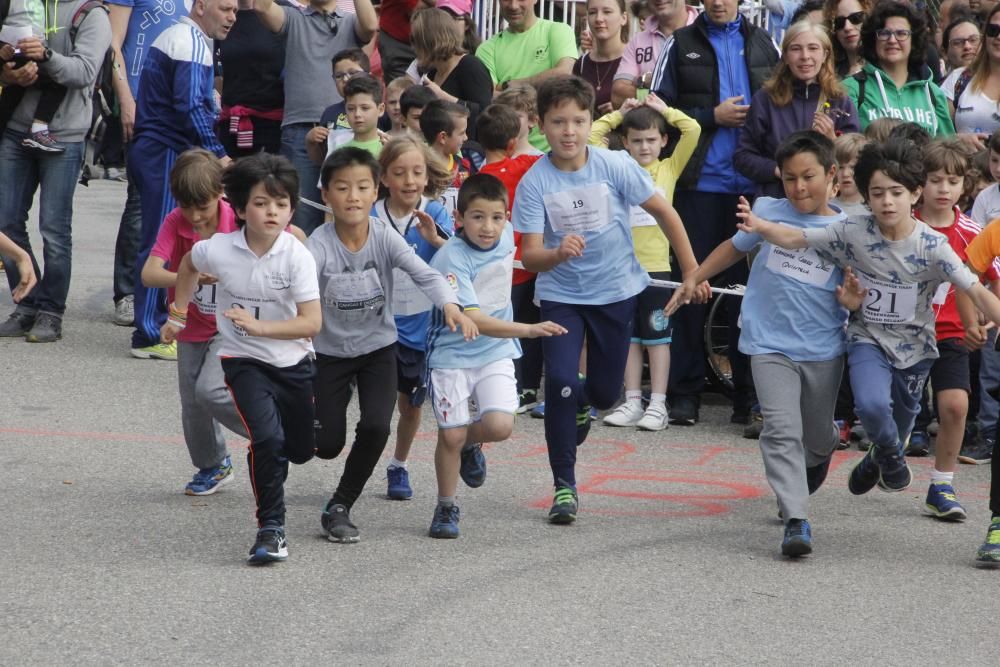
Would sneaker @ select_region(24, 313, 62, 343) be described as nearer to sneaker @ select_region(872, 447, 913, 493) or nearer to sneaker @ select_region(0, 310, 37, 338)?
sneaker @ select_region(0, 310, 37, 338)

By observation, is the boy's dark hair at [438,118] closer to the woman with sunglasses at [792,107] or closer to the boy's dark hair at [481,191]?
the woman with sunglasses at [792,107]

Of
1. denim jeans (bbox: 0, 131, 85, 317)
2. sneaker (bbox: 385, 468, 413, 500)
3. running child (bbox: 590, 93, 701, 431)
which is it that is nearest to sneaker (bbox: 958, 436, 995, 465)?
running child (bbox: 590, 93, 701, 431)

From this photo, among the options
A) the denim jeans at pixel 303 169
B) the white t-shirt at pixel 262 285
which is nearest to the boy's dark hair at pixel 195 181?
the white t-shirt at pixel 262 285

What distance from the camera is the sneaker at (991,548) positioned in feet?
18.8

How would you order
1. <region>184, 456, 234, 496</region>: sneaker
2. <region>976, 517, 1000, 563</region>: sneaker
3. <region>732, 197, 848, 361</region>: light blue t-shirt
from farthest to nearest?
<region>184, 456, 234, 496</region>: sneaker < <region>732, 197, 848, 361</region>: light blue t-shirt < <region>976, 517, 1000, 563</region>: sneaker

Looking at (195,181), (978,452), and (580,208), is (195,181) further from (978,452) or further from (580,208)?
(978,452)

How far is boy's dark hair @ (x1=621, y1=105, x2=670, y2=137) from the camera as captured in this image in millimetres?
8477

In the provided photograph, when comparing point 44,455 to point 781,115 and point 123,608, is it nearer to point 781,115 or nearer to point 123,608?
point 123,608

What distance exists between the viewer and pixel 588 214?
6559mm

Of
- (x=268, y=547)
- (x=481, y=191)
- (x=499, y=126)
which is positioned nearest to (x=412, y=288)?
(x=481, y=191)

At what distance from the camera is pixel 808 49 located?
8312mm

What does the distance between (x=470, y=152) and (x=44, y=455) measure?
3.01 metres

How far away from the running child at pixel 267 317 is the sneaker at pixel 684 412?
3.34 meters

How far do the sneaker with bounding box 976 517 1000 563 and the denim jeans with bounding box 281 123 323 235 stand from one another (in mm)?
5175
